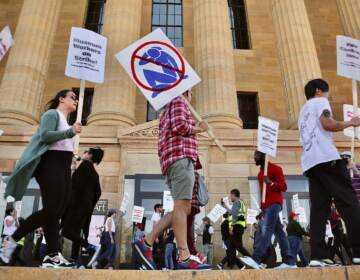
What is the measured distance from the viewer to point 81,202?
613cm

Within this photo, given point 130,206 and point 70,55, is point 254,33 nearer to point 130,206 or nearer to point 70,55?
point 130,206

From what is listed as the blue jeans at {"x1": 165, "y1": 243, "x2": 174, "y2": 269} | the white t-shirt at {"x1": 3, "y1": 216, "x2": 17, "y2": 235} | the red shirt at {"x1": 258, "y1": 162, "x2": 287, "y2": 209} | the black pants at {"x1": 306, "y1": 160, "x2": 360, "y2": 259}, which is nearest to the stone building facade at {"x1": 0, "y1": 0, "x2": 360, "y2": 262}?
the blue jeans at {"x1": 165, "y1": 243, "x2": 174, "y2": 269}

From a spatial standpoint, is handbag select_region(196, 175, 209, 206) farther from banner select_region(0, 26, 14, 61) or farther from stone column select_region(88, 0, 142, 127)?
stone column select_region(88, 0, 142, 127)

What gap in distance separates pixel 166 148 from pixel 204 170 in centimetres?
1012

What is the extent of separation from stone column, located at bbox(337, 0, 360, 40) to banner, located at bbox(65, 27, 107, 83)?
1497cm

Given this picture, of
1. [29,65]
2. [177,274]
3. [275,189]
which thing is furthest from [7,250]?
[29,65]

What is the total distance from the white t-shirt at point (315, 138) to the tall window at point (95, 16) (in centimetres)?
2159

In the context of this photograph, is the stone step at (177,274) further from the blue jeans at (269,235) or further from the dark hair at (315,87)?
the blue jeans at (269,235)

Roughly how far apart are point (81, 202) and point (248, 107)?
1881 cm

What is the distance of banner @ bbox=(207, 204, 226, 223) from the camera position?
12.9 m

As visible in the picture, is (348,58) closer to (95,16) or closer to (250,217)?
(250,217)

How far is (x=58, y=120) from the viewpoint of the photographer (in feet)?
16.8

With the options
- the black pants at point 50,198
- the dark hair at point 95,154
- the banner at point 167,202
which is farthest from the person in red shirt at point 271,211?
the banner at point 167,202

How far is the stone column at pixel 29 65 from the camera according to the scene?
1612 cm
